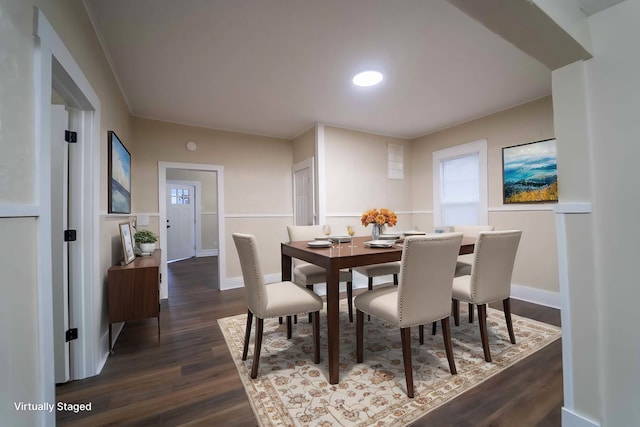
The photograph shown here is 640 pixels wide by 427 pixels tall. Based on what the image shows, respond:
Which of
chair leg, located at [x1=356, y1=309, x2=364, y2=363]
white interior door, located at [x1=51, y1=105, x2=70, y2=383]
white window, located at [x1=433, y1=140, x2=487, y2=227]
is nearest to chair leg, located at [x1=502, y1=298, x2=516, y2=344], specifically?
chair leg, located at [x1=356, y1=309, x2=364, y2=363]

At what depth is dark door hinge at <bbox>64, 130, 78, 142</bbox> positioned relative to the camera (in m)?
1.76

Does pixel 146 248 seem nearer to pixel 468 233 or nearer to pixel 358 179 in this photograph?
pixel 358 179

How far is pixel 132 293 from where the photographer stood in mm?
2111

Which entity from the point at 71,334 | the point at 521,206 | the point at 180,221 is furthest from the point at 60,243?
the point at 180,221

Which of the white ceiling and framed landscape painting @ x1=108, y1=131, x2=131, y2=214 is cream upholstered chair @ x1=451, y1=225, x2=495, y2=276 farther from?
framed landscape painting @ x1=108, y1=131, x2=131, y2=214

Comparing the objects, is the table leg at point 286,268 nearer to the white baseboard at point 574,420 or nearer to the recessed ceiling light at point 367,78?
the recessed ceiling light at point 367,78

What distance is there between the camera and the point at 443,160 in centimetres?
428

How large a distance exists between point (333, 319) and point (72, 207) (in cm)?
191

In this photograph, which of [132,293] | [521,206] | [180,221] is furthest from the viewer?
[180,221]

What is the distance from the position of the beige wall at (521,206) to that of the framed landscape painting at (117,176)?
4304 millimetres

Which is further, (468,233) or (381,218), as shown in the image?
(468,233)

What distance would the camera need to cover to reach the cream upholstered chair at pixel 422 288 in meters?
1.55

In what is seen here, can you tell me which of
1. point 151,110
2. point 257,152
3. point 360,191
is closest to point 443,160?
point 360,191

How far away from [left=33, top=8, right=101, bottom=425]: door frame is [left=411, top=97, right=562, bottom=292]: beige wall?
4273mm
